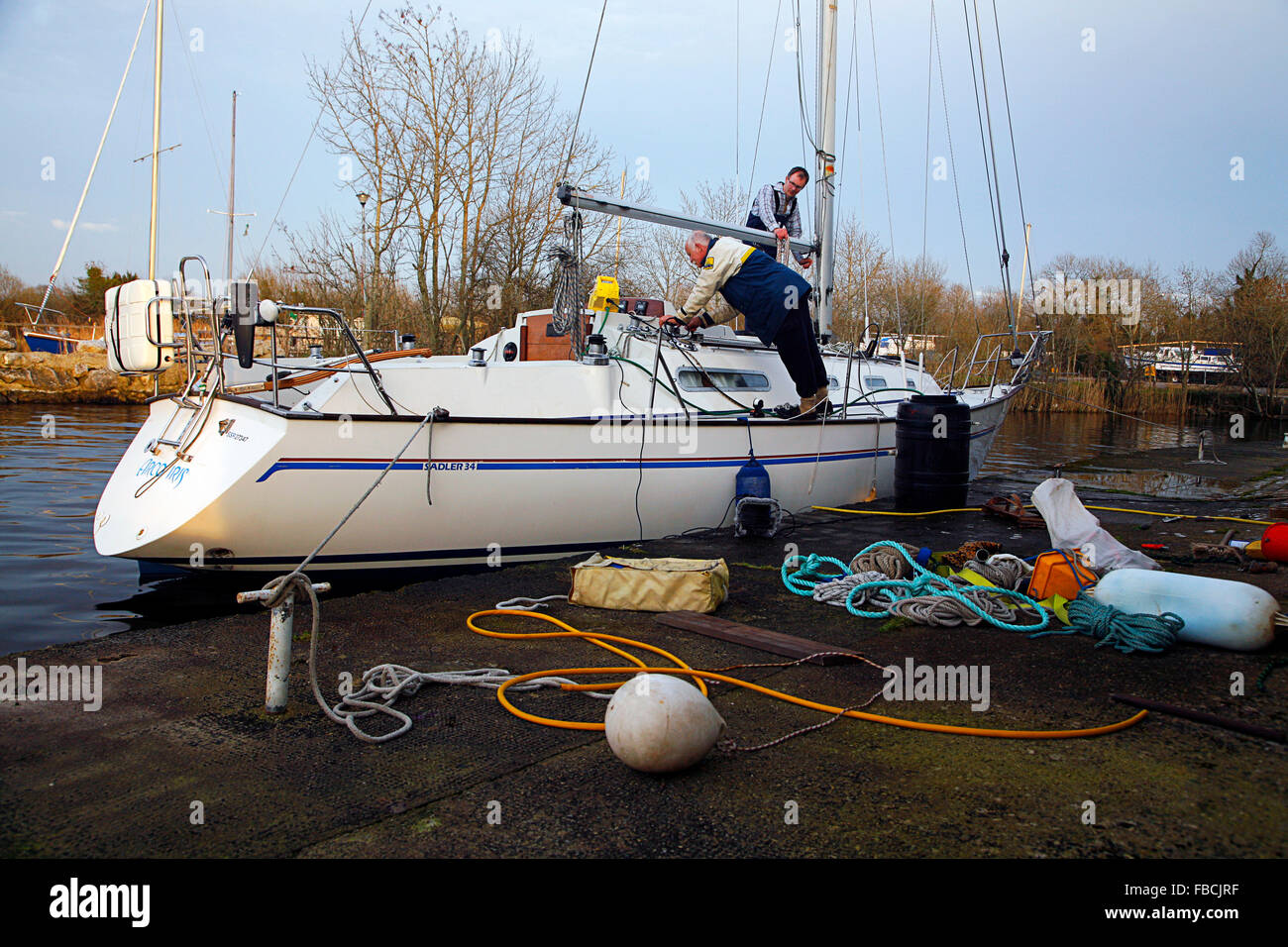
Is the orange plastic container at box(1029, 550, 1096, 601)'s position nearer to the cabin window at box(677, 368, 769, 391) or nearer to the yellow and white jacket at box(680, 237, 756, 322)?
the cabin window at box(677, 368, 769, 391)

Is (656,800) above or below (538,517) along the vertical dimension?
below

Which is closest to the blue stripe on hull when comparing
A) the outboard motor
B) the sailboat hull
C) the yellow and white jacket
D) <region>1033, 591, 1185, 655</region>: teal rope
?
the sailboat hull

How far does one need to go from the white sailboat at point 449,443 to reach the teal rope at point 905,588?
6.21 feet

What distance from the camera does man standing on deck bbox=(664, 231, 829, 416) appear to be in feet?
24.1

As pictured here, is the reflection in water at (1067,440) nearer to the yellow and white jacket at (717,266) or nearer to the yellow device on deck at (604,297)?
the yellow and white jacket at (717,266)

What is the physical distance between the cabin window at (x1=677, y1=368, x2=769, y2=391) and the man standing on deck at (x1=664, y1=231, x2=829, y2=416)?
0.44m

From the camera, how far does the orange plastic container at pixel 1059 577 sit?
4.32 m

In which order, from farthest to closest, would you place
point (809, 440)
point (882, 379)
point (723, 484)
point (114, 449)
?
point (114, 449)
point (882, 379)
point (809, 440)
point (723, 484)

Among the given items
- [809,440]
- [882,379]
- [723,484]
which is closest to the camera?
[723,484]

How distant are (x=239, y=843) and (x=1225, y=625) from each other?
385cm

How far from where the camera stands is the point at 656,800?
7.97 ft

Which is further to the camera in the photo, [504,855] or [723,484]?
[723,484]

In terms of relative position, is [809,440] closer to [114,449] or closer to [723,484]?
[723,484]

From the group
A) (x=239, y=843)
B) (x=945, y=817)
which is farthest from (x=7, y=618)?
(x=945, y=817)
